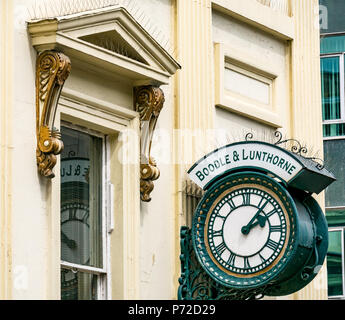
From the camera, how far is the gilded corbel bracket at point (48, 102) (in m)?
16.8

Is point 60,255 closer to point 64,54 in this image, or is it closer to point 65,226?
point 65,226

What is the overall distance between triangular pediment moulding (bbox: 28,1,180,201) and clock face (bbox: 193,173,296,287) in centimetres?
74

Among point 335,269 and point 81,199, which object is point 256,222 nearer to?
point 81,199

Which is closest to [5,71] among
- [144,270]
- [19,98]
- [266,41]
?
[19,98]

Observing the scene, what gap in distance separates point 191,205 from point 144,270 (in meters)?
1.23

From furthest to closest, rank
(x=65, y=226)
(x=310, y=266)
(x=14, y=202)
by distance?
(x=310, y=266)
(x=65, y=226)
(x=14, y=202)

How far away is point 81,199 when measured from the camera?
1791 cm

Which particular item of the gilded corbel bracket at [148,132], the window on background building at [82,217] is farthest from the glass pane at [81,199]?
the gilded corbel bracket at [148,132]

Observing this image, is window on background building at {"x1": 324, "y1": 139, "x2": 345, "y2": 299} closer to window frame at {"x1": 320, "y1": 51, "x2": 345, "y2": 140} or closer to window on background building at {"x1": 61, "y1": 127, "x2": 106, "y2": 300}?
window frame at {"x1": 320, "y1": 51, "x2": 345, "y2": 140}

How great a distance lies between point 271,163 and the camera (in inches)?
742

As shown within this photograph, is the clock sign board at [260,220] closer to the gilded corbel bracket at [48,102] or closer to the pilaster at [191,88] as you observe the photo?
the pilaster at [191,88]

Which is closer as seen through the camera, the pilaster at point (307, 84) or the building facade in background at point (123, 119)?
the building facade in background at point (123, 119)

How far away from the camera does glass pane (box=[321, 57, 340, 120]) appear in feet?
109

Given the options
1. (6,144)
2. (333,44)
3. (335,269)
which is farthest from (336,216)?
(6,144)
